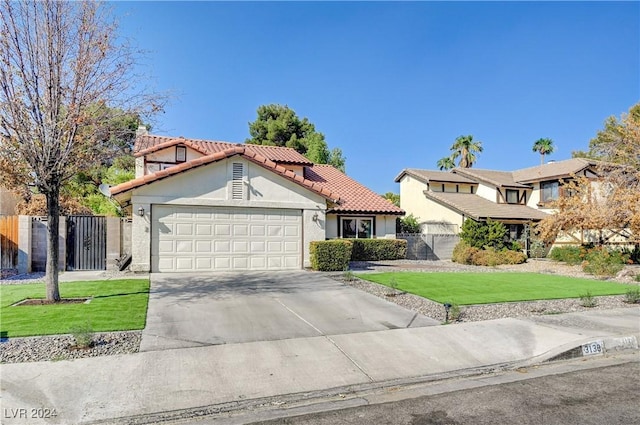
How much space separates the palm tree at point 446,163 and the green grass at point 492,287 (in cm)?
3672

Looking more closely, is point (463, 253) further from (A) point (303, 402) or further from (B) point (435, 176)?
(A) point (303, 402)

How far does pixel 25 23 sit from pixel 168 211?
279 inches

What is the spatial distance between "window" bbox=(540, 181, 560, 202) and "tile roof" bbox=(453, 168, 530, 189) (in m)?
1.13

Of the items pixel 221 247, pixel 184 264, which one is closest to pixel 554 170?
pixel 221 247

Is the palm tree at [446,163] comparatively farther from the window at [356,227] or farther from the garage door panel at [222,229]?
the garage door panel at [222,229]

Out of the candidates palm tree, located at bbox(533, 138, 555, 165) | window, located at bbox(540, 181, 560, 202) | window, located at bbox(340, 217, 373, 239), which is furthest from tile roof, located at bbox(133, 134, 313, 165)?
palm tree, located at bbox(533, 138, 555, 165)

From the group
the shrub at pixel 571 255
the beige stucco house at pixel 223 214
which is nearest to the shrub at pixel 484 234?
the shrub at pixel 571 255

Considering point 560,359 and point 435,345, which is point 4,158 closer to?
point 435,345

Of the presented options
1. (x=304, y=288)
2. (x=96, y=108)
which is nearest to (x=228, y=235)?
(x=304, y=288)

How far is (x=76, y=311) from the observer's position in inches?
320

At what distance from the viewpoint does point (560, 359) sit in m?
6.66

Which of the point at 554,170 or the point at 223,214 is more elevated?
the point at 554,170

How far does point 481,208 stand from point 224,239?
20.0 m

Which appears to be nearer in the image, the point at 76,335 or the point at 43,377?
the point at 43,377
